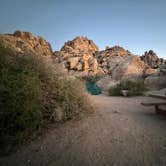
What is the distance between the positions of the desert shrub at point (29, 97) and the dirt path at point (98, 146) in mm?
324

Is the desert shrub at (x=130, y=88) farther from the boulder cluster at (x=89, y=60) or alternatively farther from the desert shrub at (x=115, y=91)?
the boulder cluster at (x=89, y=60)

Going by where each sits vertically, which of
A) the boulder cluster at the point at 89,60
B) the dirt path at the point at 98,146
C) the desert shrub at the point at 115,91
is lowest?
the dirt path at the point at 98,146

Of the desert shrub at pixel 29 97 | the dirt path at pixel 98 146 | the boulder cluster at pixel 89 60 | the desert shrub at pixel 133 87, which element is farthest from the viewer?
the desert shrub at pixel 133 87

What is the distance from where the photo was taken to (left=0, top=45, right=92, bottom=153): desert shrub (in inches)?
93.7

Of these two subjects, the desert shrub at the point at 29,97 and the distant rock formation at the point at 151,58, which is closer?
the desert shrub at the point at 29,97

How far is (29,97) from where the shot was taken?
2527mm

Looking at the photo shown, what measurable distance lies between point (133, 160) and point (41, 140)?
1.65m

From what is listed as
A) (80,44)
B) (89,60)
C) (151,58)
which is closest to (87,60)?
(89,60)

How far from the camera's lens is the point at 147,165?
5.93 ft

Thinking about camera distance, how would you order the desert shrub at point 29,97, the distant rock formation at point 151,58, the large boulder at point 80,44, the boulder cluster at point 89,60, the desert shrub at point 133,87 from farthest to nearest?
the large boulder at point 80,44
the distant rock formation at point 151,58
the desert shrub at point 133,87
the boulder cluster at point 89,60
the desert shrub at point 29,97

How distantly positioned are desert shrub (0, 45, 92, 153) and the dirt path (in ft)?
1.06

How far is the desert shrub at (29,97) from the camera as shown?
2.38 m

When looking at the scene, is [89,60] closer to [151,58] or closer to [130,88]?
[130,88]

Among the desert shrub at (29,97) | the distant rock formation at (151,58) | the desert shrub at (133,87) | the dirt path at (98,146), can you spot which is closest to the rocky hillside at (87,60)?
the distant rock formation at (151,58)
